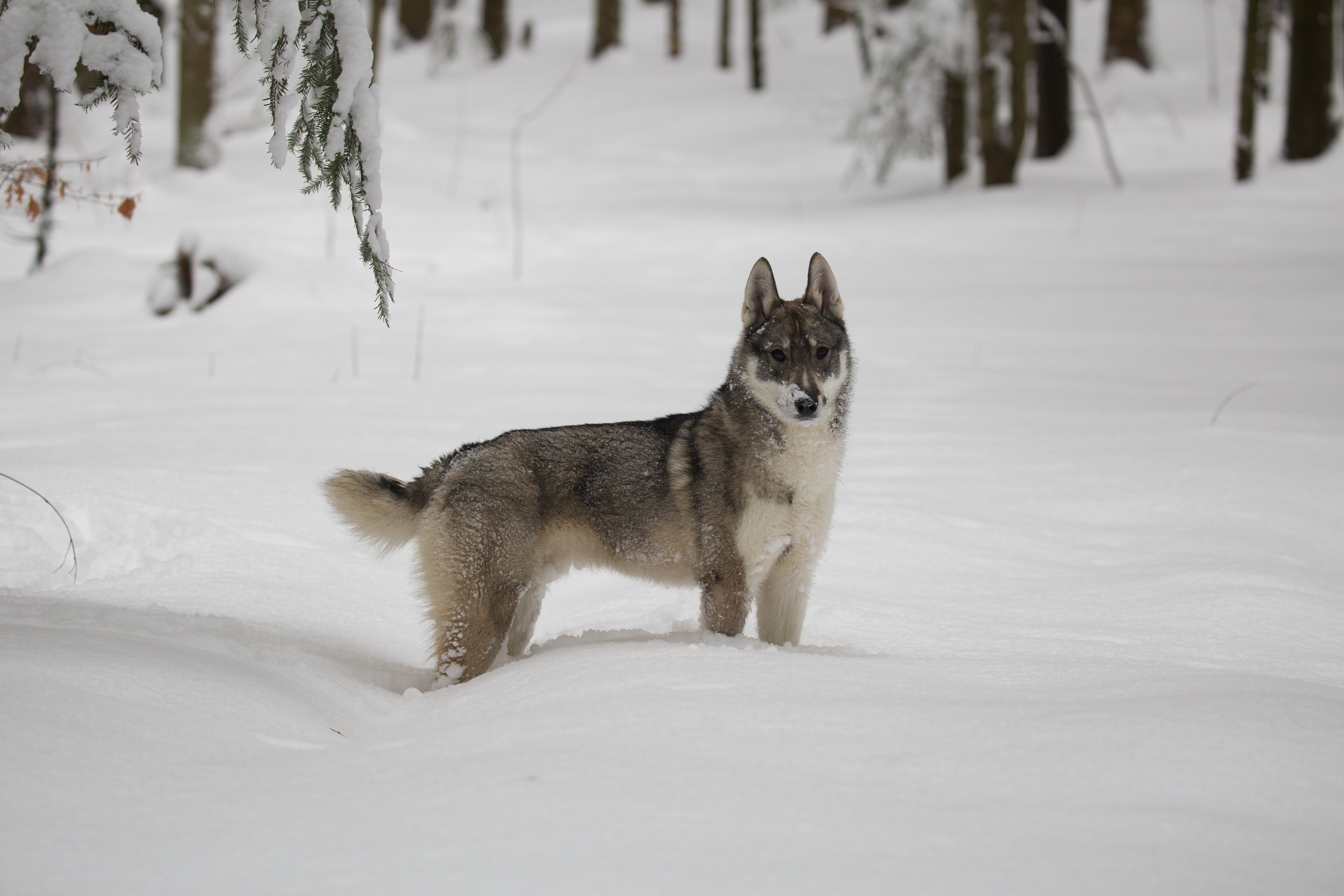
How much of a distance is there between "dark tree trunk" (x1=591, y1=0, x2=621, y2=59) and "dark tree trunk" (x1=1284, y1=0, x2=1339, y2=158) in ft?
68.3

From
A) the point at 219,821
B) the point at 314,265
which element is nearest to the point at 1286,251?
the point at 314,265

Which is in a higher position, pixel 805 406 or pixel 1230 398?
pixel 805 406

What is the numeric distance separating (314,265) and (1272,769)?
11.2 metres

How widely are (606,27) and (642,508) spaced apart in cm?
2982

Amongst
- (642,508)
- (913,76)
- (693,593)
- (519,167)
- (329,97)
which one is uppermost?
(913,76)

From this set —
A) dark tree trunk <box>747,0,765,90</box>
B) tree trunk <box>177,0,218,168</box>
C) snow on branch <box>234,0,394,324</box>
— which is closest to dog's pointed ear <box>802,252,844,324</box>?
snow on branch <box>234,0,394,324</box>

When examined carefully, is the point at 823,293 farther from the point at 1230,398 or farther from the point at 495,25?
the point at 495,25

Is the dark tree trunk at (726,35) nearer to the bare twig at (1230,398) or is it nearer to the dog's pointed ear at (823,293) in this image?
the bare twig at (1230,398)

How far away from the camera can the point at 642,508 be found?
Answer: 3939mm

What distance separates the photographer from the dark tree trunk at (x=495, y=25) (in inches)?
1227

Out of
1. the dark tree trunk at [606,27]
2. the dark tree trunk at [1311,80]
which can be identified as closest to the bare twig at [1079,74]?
the dark tree trunk at [1311,80]

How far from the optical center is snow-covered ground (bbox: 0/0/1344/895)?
1954 mm

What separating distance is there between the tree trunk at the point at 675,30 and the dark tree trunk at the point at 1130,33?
42.8 feet

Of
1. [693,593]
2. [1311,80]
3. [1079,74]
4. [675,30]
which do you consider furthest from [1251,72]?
[675,30]
